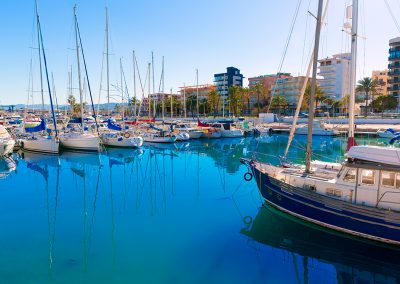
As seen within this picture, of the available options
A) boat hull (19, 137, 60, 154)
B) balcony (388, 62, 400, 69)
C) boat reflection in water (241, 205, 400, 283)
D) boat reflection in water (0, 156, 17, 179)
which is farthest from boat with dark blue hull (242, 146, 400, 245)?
balcony (388, 62, 400, 69)

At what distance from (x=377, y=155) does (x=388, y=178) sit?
100 cm

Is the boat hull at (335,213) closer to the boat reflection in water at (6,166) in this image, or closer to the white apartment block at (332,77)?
the boat reflection in water at (6,166)

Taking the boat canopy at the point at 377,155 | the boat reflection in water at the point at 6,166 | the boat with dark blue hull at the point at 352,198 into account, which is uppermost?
the boat canopy at the point at 377,155

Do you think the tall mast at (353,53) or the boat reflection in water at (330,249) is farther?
the tall mast at (353,53)

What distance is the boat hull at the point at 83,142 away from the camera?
36344 millimetres

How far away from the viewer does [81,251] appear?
1176 cm

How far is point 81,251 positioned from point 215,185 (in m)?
11.6

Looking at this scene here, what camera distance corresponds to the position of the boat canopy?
38.0ft

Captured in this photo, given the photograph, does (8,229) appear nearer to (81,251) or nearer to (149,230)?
(81,251)

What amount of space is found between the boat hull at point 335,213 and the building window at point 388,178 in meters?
1.21

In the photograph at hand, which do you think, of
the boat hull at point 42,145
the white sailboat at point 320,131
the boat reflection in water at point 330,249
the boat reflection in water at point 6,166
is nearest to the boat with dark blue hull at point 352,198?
the boat reflection in water at point 330,249

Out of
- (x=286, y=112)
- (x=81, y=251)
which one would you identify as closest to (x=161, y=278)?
(x=81, y=251)

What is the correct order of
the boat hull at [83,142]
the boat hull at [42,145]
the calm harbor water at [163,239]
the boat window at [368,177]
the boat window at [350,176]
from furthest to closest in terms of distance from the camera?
1. the boat hull at [83,142]
2. the boat hull at [42,145]
3. the boat window at [350,176]
4. the boat window at [368,177]
5. the calm harbor water at [163,239]

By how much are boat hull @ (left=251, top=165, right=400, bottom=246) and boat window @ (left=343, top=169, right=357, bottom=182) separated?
1051 mm
